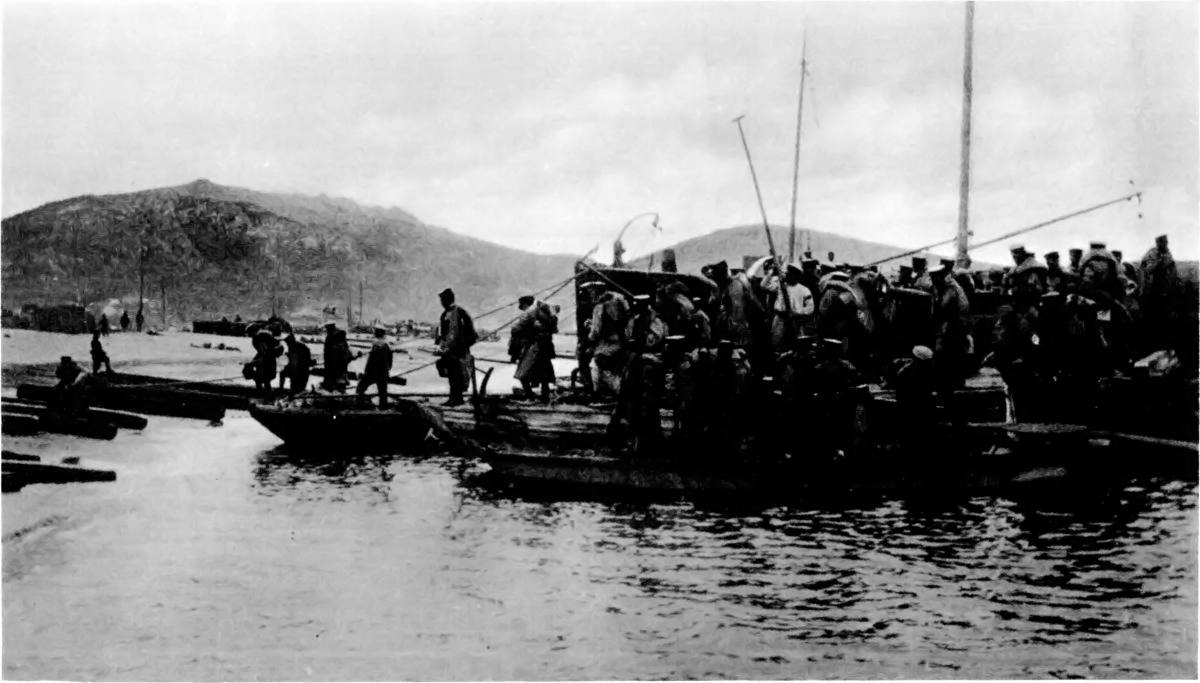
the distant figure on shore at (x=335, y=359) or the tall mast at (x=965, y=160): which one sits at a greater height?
the tall mast at (x=965, y=160)

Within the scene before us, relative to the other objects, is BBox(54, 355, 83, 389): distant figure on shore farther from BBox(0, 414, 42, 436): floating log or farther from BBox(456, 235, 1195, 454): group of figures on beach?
BBox(456, 235, 1195, 454): group of figures on beach

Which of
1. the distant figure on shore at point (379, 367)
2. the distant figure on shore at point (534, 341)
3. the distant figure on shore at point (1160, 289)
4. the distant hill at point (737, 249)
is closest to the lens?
the distant figure on shore at point (1160, 289)

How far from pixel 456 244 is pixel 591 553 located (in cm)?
1185

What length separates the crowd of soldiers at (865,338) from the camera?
9930 millimetres

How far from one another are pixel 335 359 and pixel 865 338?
9334mm

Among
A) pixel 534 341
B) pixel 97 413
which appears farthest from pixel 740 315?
pixel 97 413

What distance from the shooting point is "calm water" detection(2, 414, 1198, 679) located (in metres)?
6.16

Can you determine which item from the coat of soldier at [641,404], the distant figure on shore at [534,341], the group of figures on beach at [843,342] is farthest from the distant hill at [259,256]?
the coat of soldier at [641,404]

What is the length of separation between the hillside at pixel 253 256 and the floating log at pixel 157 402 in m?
2.33

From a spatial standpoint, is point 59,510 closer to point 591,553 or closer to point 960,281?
point 591,553

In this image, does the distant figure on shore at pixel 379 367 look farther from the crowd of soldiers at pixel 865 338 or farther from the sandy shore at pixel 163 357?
the sandy shore at pixel 163 357

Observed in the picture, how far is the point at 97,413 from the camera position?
14.2 m

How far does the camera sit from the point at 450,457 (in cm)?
1438

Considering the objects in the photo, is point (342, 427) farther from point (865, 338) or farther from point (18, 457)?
point (865, 338)
